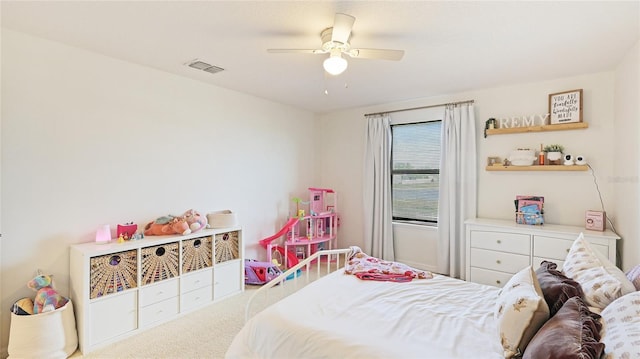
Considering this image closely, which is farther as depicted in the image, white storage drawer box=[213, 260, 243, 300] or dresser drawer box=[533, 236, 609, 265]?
white storage drawer box=[213, 260, 243, 300]

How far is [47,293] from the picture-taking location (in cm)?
222

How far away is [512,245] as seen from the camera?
316cm

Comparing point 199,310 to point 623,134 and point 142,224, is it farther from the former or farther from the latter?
point 623,134

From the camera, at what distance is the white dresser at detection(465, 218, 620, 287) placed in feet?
9.44

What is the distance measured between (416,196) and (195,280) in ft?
9.84

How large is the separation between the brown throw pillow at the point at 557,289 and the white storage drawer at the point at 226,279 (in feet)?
9.14

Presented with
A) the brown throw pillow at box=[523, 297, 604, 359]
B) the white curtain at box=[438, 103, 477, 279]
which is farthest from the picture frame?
the brown throw pillow at box=[523, 297, 604, 359]

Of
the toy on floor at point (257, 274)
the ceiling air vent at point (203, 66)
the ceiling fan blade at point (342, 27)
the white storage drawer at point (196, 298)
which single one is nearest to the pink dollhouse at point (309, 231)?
the toy on floor at point (257, 274)

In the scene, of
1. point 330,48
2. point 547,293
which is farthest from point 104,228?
point 547,293

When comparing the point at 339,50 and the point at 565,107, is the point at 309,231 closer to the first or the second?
the point at 339,50

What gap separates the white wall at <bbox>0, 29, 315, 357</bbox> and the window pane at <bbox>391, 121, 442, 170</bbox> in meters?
2.04

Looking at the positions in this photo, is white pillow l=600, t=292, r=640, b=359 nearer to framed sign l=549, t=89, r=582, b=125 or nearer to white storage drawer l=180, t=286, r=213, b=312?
framed sign l=549, t=89, r=582, b=125

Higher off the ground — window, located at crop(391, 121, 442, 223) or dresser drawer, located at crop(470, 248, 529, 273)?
window, located at crop(391, 121, 442, 223)

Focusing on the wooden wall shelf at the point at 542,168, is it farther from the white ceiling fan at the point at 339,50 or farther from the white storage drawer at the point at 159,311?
the white storage drawer at the point at 159,311
